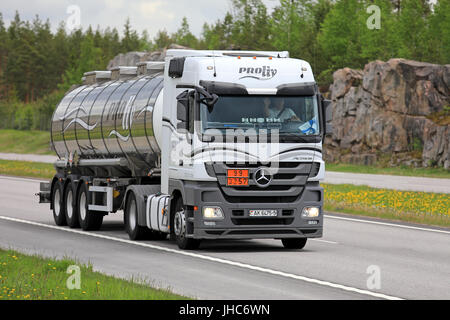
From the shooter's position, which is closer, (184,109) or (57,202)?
(184,109)

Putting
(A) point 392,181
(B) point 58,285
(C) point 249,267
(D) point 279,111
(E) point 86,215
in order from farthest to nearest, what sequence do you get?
(A) point 392,181 < (E) point 86,215 < (D) point 279,111 < (C) point 249,267 < (B) point 58,285

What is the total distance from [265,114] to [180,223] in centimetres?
251

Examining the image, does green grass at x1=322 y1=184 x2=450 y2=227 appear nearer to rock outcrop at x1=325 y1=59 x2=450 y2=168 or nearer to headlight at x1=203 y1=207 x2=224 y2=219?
headlight at x1=203 y1=207 x2=224 y2=219

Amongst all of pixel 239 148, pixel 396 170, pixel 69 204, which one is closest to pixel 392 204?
pixel 69 204

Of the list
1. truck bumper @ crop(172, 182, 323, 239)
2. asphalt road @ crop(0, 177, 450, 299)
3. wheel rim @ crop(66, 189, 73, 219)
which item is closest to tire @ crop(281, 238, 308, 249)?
asphalt road @ crop(0, 177, 450, 299)

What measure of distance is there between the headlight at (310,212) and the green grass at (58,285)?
483 centimetres

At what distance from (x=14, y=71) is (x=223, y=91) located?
15563 cm

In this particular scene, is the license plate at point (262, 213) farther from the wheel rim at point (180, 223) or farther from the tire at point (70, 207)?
the tire at point (70, 207)

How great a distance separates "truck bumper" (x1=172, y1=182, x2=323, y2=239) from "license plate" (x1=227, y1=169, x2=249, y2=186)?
0.26m

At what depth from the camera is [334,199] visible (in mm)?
31297

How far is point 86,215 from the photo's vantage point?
72.0 ft

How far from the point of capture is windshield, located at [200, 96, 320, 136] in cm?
1645

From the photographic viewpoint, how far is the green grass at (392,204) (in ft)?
82.1

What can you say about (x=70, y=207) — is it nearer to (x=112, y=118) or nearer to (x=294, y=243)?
(x=112, y=118)
